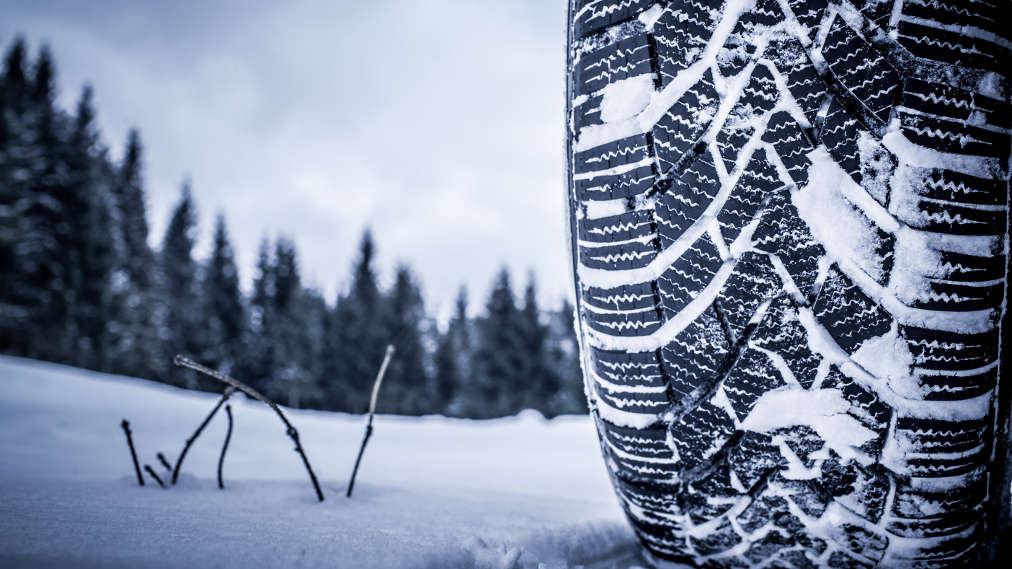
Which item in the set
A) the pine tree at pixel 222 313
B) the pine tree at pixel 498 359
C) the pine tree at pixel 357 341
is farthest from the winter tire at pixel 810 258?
the pine tree at pixel 222 313

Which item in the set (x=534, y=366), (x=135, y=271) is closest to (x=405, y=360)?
(x=534, y=366)

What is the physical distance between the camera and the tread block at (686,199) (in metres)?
0.51

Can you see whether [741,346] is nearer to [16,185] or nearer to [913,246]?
[913,246]

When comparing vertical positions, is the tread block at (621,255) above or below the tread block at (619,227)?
below

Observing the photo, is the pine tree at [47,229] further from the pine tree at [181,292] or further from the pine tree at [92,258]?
the pine tree at [181,292]

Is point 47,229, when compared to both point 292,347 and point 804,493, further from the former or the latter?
point 804,493

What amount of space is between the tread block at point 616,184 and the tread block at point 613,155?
11mm

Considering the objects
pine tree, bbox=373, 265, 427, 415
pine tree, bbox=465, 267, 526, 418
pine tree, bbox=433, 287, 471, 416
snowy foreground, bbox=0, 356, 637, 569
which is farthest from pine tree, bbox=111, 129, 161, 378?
snowy foreground, bbox=0, 356, 637, 569

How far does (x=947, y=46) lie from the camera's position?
46cm

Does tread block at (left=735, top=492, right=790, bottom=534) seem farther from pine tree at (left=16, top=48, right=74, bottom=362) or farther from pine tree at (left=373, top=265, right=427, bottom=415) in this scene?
pine tree at (left=373, top=265, right=427, bottom=415)

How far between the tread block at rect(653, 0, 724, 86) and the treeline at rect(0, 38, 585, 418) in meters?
17.1

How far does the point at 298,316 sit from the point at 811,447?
27.1 m

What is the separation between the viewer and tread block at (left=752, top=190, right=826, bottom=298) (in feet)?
1.59

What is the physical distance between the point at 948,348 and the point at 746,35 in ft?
1.14
